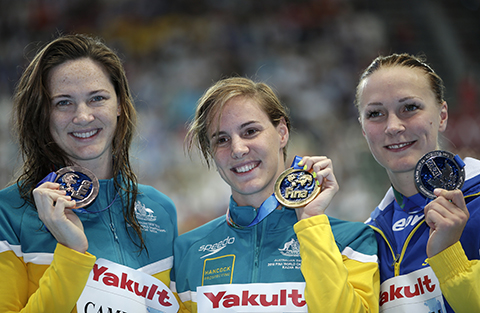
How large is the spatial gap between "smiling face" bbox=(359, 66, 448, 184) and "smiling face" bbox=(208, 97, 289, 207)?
55 centimetres

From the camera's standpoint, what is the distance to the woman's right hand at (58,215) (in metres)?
2.10

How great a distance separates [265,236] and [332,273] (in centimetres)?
48

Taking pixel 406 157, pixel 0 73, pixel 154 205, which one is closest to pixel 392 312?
pixel 406 157

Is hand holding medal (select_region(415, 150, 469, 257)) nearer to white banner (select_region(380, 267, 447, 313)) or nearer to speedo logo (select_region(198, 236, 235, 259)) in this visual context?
white banner (select_region(380, 267, 447, 313))

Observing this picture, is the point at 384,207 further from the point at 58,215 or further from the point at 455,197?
the point at 58,215

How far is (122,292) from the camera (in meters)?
2.33

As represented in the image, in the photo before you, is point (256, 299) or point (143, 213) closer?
point (256, 299)

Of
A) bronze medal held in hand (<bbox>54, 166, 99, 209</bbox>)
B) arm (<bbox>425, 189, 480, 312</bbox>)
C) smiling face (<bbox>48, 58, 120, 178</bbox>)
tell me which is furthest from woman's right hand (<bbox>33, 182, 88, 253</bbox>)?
arm (<bbox>425, 189, 480, 312</bbox>)

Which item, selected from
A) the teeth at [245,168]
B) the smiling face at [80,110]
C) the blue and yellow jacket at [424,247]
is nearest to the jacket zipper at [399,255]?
the blue and yellow jacket at [424,247]

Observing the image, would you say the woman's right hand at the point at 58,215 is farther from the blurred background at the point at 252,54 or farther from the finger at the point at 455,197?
the blurred background at the point at 252,54

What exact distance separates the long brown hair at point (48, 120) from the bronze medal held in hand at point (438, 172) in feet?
4.67

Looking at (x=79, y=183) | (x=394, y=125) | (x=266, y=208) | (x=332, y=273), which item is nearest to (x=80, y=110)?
(x=79, y=183)

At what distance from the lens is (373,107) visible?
101 inches

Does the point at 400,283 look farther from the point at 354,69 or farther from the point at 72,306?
the point at 354,69
